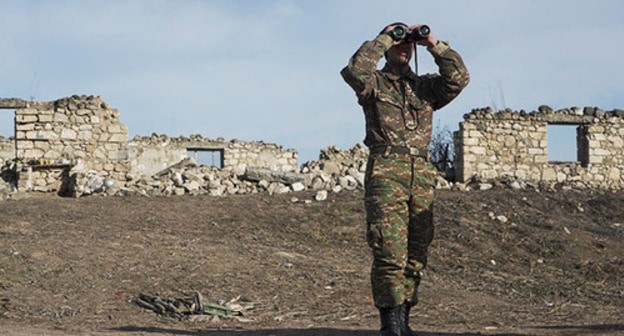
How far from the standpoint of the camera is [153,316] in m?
7.36

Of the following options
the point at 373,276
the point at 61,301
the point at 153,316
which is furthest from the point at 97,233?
the point at 373,276

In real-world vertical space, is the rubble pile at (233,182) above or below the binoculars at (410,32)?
below

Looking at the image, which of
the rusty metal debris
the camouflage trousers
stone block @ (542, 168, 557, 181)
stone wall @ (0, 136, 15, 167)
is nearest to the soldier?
the camouflage trousers

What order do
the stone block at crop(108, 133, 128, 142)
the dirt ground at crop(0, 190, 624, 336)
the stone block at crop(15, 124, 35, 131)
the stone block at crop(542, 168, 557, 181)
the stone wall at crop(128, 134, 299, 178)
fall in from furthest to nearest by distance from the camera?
the stone wall at crop(128, 134, 299, 178) < the stone block at crop(542, 168, 557, 181) < the stone block at crop(108, 133, 128, 142) < the stone block at crop(15, 124, 35, 131) < the dirt ground at crop(0, 190, 624, 336)

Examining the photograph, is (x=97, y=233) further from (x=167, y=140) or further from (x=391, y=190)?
(x=167, y=140)

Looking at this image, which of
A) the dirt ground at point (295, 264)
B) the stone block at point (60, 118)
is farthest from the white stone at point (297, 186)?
the stone block at point (60, 118)

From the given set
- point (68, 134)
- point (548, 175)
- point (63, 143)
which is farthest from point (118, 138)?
point (548, 175)

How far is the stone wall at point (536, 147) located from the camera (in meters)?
17.2

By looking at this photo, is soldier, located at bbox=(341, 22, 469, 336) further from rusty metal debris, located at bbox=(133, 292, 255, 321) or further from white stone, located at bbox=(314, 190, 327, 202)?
white stone, located at bbox=(314, 190, 327, 202)

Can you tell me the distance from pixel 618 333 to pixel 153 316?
163 inches

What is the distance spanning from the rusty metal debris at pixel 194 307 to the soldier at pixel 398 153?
262 cm

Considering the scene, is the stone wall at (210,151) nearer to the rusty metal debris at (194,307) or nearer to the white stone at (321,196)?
the white stone at (321,196)

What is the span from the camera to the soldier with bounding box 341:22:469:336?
489 cm

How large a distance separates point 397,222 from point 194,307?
308 centimetres
